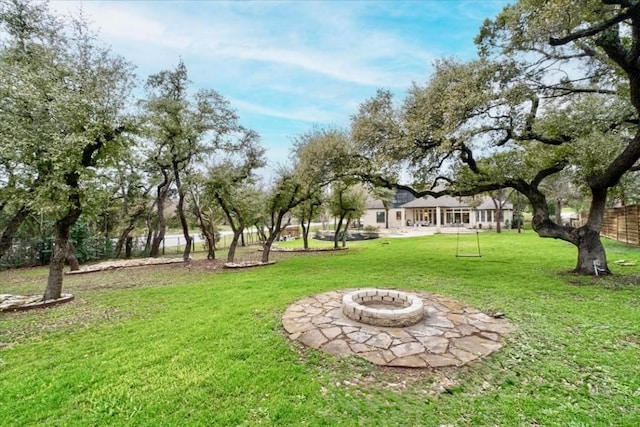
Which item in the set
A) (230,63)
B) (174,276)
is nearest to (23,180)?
(174,276)

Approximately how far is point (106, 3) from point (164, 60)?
450 centimetres

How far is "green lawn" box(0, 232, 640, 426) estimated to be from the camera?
2.44 meters

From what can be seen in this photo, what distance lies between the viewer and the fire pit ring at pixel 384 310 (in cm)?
414

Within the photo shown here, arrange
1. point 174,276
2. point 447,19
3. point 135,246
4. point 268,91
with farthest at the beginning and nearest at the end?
point 135,246
point 268,91
point 174,276
point 447,19

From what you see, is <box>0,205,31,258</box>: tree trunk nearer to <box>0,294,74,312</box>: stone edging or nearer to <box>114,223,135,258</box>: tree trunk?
<box>0,294,74,312</box>: stone edging

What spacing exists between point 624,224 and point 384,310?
16095 mm

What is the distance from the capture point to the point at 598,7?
4.83 metres

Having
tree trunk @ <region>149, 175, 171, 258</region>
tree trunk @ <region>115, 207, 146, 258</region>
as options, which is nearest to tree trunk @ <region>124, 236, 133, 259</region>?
tree trunk @ <region>115, 207, 146, 258</region>

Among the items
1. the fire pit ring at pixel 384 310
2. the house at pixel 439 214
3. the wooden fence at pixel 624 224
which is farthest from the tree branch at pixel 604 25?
the house at pixel 439 214

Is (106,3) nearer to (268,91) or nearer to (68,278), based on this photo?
(268,91)

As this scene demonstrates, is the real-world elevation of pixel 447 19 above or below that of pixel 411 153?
above

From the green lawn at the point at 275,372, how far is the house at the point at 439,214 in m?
24.4

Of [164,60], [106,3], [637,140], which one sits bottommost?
[637,140]

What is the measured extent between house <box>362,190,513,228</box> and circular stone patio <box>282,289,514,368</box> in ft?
80.2
